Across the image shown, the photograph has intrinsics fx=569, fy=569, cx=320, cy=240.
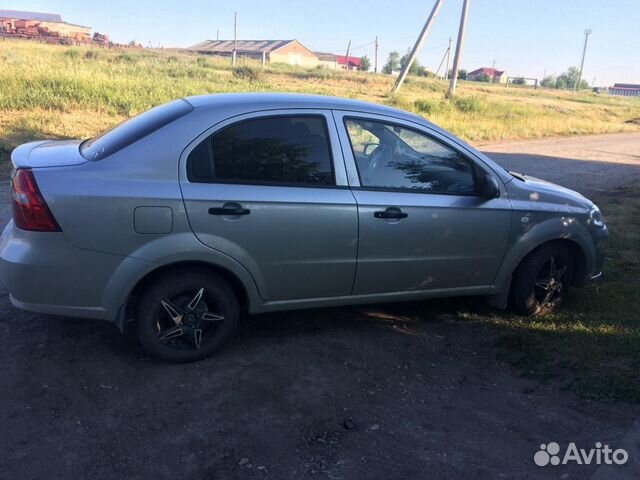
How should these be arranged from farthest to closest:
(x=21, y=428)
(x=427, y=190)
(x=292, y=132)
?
1. (x=427, y=190)
2. (x=292, y=132)
3. (x=21, y=428)

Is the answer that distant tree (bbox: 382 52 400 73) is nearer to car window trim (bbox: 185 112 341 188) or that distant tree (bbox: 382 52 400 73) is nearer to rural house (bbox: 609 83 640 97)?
rural house (bbox: 609 83 640 97)

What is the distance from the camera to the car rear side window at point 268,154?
3561mm

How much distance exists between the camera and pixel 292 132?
3.83 m

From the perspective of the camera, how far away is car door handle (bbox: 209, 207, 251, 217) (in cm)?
348

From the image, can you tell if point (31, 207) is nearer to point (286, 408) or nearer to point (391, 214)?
point (286, 408)

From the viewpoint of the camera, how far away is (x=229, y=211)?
3506 mm

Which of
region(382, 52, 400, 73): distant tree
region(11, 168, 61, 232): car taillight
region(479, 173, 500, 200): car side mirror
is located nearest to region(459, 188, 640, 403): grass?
region(479, 173, 500, 200): car side mirror

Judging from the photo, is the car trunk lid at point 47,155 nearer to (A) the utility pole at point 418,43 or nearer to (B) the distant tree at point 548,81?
(A) the utility pole at point 418,43

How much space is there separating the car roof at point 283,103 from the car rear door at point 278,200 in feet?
0.27

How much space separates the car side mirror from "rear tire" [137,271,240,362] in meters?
1.96

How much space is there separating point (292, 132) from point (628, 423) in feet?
8.80

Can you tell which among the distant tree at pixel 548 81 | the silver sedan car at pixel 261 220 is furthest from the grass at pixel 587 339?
the distant tree at pixel 548 81

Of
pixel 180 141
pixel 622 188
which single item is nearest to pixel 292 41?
pixel 622 188

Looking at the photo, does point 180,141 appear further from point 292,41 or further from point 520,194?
point 292,41
